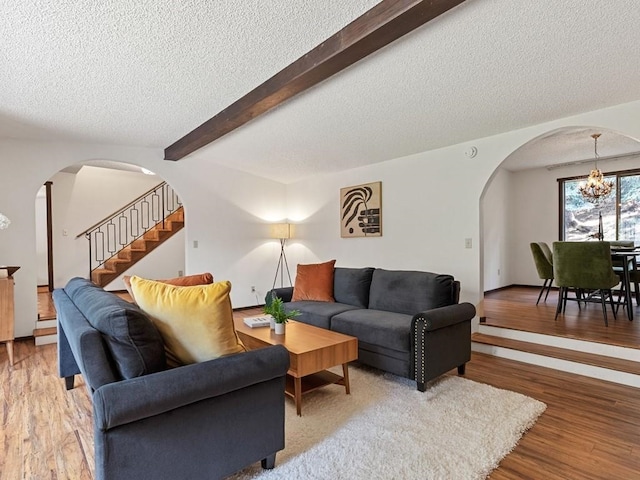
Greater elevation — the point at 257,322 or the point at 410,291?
the point at 410,291

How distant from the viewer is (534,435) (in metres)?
2.22

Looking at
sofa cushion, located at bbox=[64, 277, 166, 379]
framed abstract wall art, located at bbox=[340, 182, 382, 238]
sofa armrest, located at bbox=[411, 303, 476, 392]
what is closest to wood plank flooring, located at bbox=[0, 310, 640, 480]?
sofa armrest, located at bbox=[411, 303, 476, 392]

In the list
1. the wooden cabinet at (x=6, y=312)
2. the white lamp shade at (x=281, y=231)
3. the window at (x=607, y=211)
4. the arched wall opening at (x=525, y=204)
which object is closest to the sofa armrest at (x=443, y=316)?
the arched wall opening at (x=525, y=204)

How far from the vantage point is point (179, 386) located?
1.49 metres

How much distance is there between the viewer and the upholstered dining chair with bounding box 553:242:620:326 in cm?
398

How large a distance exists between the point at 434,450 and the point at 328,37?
280 cm

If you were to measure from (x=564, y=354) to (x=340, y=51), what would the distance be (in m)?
3.39

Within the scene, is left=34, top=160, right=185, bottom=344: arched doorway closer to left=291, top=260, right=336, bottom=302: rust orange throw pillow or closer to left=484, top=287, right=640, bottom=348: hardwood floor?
left=291, top=260, right=336, bottom=302: rust orange throw pillow

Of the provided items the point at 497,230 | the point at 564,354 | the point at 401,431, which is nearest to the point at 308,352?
the point at 401,431

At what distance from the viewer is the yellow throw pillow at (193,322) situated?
5.69 feet

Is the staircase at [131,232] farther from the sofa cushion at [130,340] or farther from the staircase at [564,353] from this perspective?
the staircase at [564,353]

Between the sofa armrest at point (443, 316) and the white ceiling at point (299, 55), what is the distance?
1910 mm

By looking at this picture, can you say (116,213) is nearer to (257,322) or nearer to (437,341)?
(257,322)

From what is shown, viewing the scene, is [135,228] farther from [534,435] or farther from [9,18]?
[534,435]
